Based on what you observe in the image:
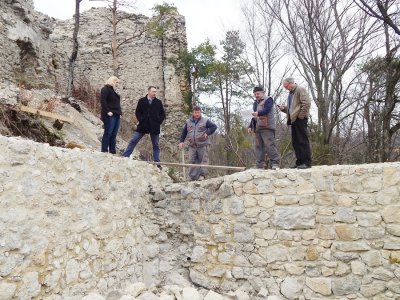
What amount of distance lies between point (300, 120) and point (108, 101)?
124 inches

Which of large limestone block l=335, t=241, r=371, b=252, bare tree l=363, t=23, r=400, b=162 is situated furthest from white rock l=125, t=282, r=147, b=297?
bare tree l=363, t=23, r=400, b=162

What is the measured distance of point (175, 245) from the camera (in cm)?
550

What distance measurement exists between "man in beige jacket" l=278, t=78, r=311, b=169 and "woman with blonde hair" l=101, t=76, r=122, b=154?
2842 mm

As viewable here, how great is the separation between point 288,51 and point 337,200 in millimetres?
7387

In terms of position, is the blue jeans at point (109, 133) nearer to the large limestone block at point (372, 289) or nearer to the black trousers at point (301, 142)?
the black trousers at point (301, 142)

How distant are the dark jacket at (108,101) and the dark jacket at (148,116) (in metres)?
0.54

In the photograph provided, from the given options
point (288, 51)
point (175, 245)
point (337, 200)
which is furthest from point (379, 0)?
point (175, 245)

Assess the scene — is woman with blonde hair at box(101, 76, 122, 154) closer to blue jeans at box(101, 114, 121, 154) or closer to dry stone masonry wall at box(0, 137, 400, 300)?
blue jeans at box(101, 114, 121, 154)

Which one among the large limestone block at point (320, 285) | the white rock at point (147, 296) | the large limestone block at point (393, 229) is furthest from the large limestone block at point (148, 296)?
the large limestone block at point (393, 229)

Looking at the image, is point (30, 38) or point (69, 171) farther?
point (30, 38)

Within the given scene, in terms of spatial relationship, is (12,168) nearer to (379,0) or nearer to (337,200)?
(337,200)

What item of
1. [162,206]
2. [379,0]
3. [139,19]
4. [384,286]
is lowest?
[384,286]

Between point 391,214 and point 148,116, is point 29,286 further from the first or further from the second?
point 391,214

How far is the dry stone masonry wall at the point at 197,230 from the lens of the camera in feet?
11.5
